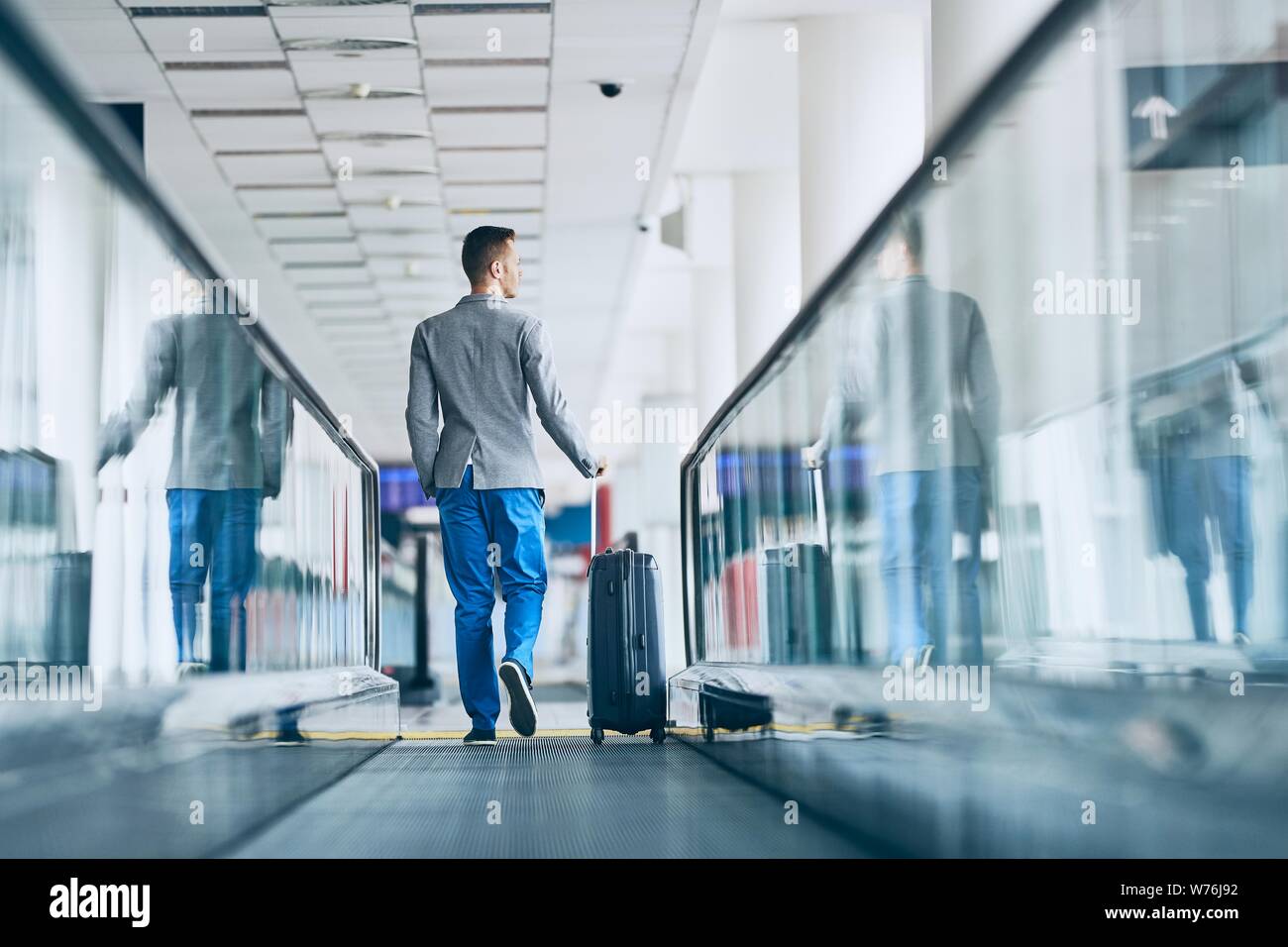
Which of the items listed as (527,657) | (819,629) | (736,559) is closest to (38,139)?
(819,629)

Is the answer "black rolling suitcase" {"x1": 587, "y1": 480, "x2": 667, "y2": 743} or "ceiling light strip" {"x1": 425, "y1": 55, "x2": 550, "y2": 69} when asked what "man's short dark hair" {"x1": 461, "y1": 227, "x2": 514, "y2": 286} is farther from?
"ceiling light strip" {"x1": 425, "y1": 55, "x2": 550, "y2": 69}

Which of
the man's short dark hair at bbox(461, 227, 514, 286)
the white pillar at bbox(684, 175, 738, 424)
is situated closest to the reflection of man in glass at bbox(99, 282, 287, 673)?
the man's short dark hair at bbox(461, 227, 514, 286)

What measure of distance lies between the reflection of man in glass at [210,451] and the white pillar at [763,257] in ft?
30.4

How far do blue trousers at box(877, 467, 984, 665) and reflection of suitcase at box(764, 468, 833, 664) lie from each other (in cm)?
52

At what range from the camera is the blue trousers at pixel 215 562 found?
2.68m

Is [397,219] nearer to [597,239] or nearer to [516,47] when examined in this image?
[597,239]

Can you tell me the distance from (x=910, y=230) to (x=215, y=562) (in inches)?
60.4

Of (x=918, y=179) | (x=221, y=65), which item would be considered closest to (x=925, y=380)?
(x=918, y=179)

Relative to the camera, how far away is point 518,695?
13.7 feet

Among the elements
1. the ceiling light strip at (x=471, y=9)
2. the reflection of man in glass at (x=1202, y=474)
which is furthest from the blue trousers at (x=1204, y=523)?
the ceiling light strip at (x=471, y=9)

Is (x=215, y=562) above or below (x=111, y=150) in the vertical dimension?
below

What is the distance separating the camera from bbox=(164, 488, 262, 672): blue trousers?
2.68m

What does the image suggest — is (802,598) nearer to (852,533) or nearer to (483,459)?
(852,533)

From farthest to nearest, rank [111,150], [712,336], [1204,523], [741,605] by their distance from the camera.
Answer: [712,336] → [741,605] → [111,150] → [1204,523]
